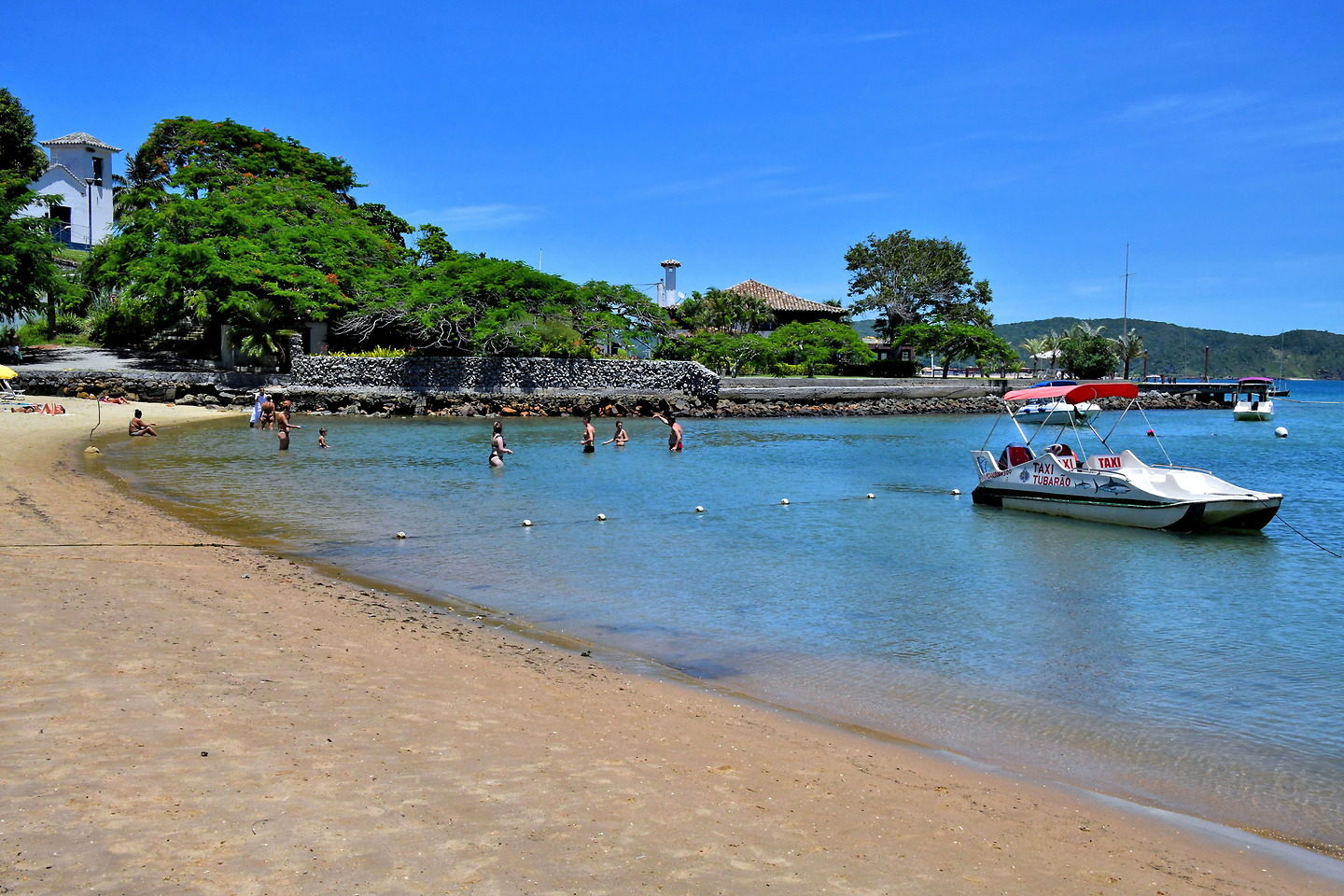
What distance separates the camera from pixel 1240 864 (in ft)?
16.5

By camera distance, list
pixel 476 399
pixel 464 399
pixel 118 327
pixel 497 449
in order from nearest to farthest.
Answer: pixel 497 449 < pixel 464 399 < pixel 476 399 < pixel 118 327

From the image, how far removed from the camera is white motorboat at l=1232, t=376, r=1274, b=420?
7038 centimetres

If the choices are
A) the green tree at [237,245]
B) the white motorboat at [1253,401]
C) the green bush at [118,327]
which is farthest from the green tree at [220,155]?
the white motorboat at [1253,401]

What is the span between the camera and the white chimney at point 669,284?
72.3 m

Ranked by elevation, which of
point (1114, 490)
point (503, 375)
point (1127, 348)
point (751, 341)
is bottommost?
point (1114, 490)

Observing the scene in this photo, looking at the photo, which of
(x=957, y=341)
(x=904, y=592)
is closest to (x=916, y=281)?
(x=957, y=341)

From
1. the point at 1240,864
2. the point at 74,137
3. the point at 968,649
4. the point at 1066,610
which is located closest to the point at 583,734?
the point at 1240,864

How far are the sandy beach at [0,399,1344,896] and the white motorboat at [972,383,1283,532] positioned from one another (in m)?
13.4

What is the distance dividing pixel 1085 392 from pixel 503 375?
37.2 m

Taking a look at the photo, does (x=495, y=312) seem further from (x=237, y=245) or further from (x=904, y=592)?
(x=904, y=592)

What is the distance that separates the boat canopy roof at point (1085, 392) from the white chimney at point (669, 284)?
5293cm

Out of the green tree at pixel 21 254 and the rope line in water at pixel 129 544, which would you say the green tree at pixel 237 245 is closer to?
the green tree at pixel 21 254

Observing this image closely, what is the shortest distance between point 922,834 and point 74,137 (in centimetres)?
7723

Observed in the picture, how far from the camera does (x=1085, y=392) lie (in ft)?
63.9
